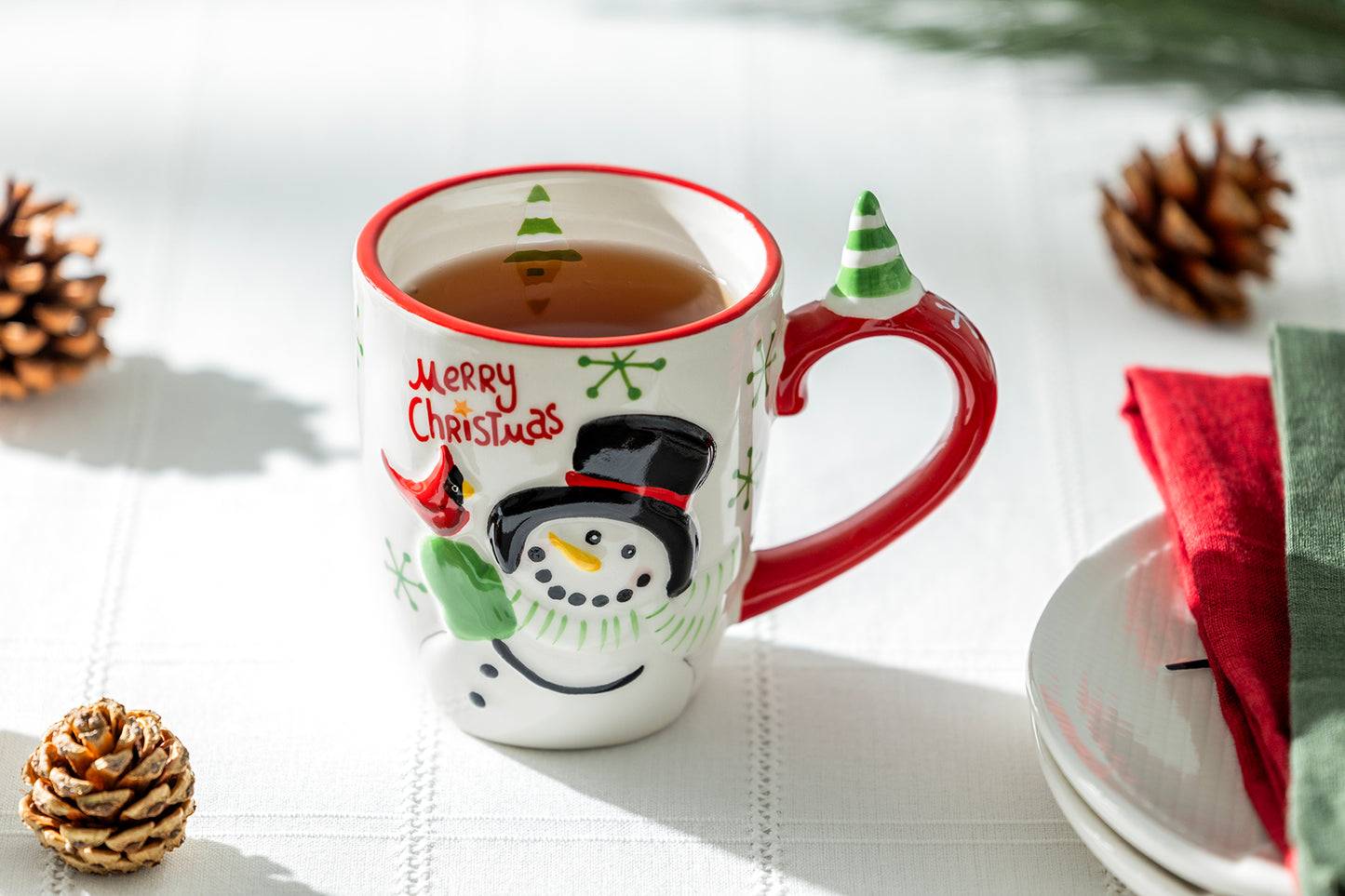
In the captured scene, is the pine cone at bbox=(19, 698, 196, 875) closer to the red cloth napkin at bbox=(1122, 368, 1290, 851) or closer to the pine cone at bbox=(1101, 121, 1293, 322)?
the red cloth napkin at bbox=(1122, 368, 1290, 851)

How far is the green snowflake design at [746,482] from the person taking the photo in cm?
47

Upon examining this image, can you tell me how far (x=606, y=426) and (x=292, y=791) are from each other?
0.18 m

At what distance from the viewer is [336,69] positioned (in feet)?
3.37

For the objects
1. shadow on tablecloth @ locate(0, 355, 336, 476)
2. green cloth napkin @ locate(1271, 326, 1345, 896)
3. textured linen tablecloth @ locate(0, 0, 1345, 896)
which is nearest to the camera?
green cloth napkin @ locate(1271, 326, 1345, 896)

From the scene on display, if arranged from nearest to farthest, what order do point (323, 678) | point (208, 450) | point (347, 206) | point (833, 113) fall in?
point (323, 678), point (208, 450), point (347, 206), point (833, 113)

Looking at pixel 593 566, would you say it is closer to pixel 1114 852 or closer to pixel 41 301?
pixel 1114 852

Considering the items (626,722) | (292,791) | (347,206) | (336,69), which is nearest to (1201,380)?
(626,722)

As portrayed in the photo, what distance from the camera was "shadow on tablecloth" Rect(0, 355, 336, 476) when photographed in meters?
0.68

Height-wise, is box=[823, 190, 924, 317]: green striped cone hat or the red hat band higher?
box=[823, 190, 924, 317]: green striped cone hat

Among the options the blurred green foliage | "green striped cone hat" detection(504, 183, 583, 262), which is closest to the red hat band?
"green striped cone hat" detection(504, 183, 583, 262)

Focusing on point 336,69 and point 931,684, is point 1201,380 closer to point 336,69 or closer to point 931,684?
point 931,684

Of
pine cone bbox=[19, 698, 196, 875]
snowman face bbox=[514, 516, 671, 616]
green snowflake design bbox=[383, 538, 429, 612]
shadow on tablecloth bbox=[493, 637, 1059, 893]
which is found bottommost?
shadow on tablecloth bbox=[493, 637, 1059, 893]

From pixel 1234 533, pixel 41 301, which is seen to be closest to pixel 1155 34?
pixel 1234 533

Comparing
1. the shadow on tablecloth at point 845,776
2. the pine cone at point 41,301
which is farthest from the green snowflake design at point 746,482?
the pine cone at point 41,301
